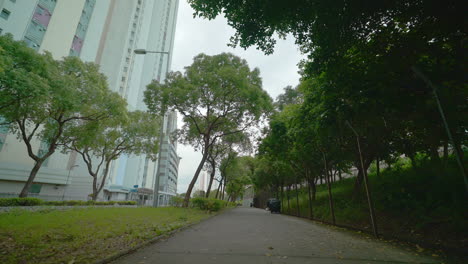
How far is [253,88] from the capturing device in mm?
17547

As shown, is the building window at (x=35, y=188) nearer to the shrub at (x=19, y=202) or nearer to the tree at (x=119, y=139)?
the tree at (x=119, y=139)

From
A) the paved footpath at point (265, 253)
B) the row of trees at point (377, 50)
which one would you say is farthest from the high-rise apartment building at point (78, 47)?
the paved footpath at point (265, 253)

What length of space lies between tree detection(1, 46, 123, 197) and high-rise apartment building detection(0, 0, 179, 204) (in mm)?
6215

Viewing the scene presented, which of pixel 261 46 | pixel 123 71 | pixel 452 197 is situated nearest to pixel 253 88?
pixel 261 46

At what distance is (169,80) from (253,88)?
7.51 meters

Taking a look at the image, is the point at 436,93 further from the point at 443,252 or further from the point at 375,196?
the point at 375,196

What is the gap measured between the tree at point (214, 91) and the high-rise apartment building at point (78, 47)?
111 inches

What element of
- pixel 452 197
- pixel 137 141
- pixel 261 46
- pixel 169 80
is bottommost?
pixel 452 197

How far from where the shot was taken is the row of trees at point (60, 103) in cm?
1398

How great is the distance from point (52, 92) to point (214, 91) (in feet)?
37.7

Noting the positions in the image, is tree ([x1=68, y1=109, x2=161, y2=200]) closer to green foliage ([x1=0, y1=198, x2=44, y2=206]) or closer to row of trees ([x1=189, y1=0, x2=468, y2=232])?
green foliage ([x1=0, y1=198, x2=44, y2=206])

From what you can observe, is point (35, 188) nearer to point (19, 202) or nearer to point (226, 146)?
point (19, 202)

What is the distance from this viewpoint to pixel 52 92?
15.8 m

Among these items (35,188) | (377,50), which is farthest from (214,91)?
(35,188)
